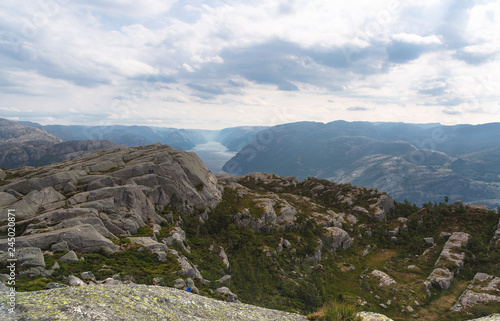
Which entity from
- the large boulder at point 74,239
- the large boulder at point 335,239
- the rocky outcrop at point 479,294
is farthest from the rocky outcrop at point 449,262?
the large boulder at point 74,239

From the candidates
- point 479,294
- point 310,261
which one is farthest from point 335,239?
point 479,294

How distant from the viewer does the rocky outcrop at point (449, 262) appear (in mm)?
53312

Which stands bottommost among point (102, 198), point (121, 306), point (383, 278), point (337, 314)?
point (383, 278)

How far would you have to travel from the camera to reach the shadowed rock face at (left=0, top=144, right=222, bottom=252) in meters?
29.2

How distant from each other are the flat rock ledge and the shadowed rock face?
23619 millimetres

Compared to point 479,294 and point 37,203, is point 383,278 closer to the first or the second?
point 479,294

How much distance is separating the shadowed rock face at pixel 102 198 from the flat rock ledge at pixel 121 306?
23619 mm

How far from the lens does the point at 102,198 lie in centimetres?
4175

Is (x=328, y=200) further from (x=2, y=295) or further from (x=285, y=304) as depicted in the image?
(x=2, y=295)

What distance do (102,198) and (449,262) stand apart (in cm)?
8833

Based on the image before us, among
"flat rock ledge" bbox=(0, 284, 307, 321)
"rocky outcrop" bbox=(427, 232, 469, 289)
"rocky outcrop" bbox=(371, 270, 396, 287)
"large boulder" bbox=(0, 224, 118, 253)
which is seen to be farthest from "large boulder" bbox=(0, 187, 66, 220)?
"rocky outcrop" bbox=(427, 232, 469, 289)

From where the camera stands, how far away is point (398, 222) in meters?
90.4

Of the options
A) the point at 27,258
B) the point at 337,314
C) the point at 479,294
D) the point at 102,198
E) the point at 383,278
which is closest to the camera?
the point at 337,314

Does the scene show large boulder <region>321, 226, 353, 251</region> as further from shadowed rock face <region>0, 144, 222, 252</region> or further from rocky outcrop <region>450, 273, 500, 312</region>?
shadowed rock face <region>0, 144, 222, 252</region>
